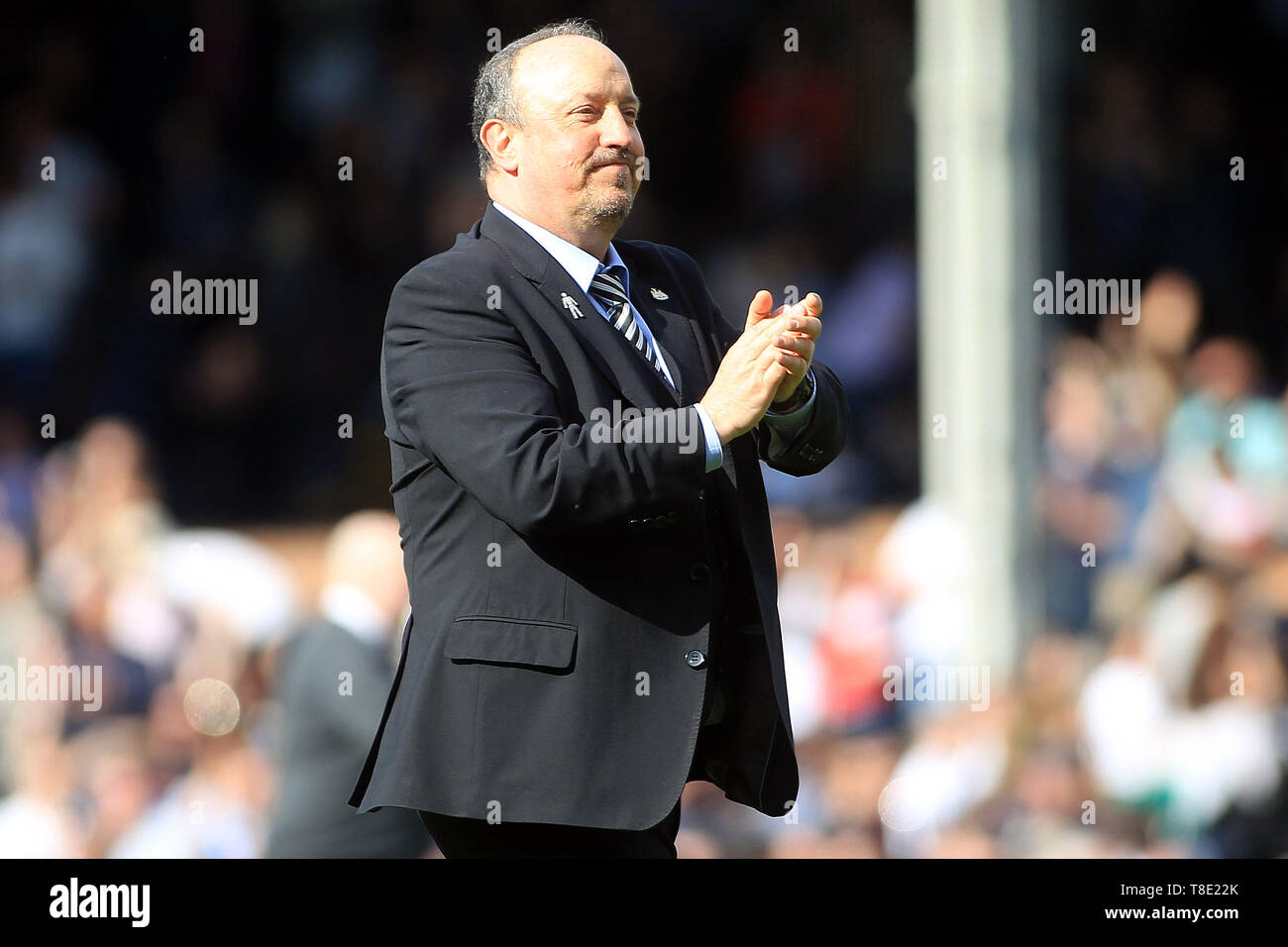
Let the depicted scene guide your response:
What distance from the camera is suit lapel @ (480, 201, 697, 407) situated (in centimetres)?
264

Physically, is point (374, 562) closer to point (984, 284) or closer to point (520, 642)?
point (984, 284)

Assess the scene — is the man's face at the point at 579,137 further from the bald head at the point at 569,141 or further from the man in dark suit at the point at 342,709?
the man in dark suit at the point at 342,709

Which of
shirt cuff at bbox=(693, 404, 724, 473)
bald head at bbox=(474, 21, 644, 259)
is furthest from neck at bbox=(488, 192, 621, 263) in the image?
shirt cuff at bbox=(693, 404, 724, 473)

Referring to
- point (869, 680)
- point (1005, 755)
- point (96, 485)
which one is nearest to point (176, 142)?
point (96, 485)

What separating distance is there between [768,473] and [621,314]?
418 centimetres

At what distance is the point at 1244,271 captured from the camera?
735 centimetres

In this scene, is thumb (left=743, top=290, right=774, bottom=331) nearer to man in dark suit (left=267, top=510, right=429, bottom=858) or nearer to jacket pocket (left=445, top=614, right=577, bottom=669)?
jacket pocket (left=445, top=614, right=577, bottom=669)

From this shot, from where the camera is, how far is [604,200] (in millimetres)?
2709

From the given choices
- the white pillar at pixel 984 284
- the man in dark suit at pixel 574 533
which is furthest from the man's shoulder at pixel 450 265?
the white pillar at pixel 984 284

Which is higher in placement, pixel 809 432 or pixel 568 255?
pixel 568 255

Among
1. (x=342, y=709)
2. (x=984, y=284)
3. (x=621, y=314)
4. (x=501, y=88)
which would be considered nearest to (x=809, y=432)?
(x=621, y=314)

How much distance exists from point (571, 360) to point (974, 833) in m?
3.36
